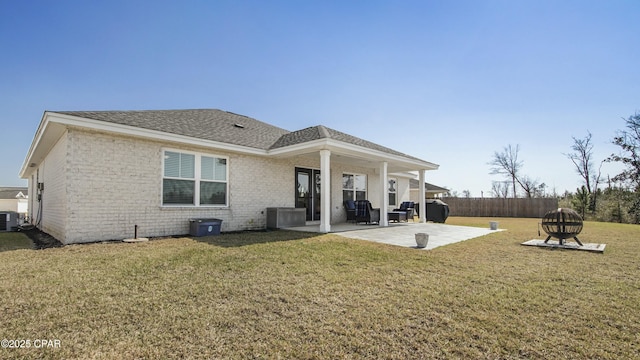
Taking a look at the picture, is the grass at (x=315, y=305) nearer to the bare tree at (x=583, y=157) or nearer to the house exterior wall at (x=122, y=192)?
the house exterior wall at (x=122, y=192)

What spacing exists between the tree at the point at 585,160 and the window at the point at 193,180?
37205mm

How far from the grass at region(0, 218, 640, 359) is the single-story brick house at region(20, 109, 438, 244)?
188cm

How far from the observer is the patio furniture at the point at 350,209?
13425 mm

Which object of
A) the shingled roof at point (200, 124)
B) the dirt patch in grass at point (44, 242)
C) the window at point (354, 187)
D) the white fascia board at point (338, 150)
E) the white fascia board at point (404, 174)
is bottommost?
the dirt patch in grass at point (44, 242)

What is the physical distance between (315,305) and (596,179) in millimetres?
39117

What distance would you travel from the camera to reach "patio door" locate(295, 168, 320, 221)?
12367 mm

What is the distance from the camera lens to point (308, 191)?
12781 mm

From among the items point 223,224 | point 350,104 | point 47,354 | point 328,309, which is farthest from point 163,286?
point 350,104

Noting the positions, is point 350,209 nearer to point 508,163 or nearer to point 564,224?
point 564,224

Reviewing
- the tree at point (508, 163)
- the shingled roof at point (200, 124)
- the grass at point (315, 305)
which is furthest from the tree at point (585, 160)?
the shingled roof at point (200, 124)

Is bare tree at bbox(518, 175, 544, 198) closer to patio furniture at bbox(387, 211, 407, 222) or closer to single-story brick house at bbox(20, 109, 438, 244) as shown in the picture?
patio furniture at bbox(387, 211, 407, 222)

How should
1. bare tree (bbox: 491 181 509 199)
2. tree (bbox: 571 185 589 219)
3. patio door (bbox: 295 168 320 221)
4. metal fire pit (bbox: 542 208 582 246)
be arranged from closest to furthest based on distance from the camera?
1. metal fire pit (bbox: 542 208 582 246)
2. patio door (bbox: 295 168 320 221)
3. tree (bbox: 571 185 589 219)
4. bare tree (bbox: 491 181 509 199)

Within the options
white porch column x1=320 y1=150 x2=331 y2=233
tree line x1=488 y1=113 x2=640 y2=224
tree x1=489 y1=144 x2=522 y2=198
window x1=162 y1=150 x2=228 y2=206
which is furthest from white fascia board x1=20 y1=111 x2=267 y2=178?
tree x1=489 y1=144 x2=522 y2=198

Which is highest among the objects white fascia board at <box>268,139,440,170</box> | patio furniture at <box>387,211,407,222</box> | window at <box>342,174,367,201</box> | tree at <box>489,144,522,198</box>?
tree at <box>489,144,522,198</box>
